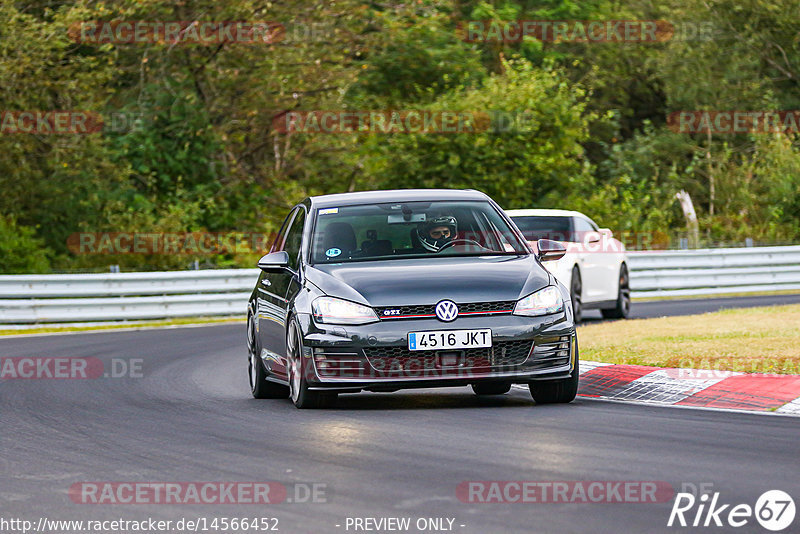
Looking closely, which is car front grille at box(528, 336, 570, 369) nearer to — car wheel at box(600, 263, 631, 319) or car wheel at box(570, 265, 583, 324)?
car wheel at box(570, 265, 583, 324)

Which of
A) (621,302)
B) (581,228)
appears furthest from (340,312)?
(621,302)

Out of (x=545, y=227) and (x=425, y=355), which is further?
(x=545, y=227)

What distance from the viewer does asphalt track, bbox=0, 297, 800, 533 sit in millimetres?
6652

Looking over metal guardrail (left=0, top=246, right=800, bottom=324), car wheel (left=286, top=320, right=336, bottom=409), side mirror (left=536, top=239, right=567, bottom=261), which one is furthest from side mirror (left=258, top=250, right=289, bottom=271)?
metal guardrail (left=0, top=246, right=800, bottom=324)

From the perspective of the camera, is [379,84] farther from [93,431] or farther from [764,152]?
[93,431]

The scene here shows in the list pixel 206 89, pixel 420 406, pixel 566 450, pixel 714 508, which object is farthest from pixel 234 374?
pixel 206 89

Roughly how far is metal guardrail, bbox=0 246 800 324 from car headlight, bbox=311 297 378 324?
14.4 m

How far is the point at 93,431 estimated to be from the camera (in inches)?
395

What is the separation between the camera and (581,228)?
2089cm

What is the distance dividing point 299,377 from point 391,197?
189cm

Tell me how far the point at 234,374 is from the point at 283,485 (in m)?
7.73

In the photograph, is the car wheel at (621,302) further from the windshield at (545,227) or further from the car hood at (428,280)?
the car hood at (428,280)

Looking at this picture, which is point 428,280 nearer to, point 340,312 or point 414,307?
point 414,307

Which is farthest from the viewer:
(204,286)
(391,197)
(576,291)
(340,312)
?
(204,286)
